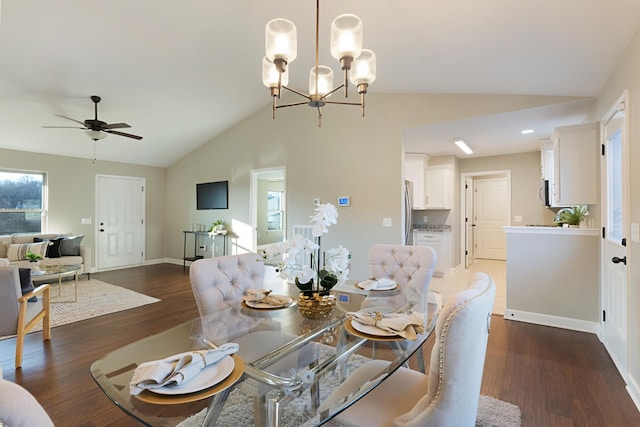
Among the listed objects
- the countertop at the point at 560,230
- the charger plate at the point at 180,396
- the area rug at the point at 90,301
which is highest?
the countertop at the point at 560,230

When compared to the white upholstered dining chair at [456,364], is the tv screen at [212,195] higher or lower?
higher

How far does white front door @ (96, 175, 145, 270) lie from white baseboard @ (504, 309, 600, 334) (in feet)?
24.0

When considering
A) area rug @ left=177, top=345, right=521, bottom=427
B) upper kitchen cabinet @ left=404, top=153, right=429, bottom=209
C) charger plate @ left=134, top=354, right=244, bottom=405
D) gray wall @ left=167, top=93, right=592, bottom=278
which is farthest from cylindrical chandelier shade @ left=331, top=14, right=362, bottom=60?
upper kitchen cabinet @ left=404, top=153, right=429, bottom=209

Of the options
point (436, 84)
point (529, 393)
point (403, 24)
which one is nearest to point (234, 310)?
point (529, 393)

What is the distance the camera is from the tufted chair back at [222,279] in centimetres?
188

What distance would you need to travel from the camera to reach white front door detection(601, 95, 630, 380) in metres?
2.27

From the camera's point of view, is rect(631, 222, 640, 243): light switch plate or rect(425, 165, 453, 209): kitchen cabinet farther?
rect(425, 165, 453, 209): kitchen cabinet

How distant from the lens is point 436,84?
11.6 ft

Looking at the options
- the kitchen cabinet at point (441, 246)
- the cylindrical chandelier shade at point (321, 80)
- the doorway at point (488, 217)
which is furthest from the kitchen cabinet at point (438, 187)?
the cylindrical chandelier shade at point (321, 80)

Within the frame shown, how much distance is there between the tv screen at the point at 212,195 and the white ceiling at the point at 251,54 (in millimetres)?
1664

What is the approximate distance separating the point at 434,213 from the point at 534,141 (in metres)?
2.13

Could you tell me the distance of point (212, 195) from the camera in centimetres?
666

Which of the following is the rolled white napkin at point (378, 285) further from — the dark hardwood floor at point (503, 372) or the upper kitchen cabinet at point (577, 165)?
the upper kitchen cabinet at point (577, 165)

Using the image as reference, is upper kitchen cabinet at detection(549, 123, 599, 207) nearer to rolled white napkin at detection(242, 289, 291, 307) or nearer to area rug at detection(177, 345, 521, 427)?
area rug at detection(177, 345, 521, 427)
